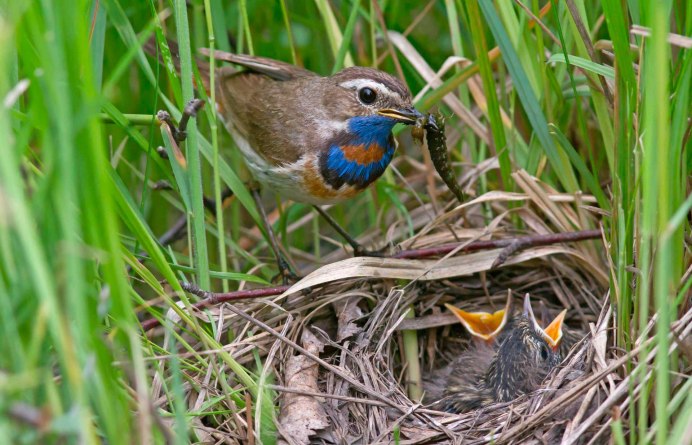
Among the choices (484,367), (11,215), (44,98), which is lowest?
(484,367)

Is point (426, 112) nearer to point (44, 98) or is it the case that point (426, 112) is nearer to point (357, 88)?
point (357, 88)

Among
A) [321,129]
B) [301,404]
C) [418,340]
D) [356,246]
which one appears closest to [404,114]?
[321,129]

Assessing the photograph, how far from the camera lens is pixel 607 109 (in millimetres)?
3891

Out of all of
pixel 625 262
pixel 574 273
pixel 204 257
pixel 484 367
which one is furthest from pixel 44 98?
pixel 574 273

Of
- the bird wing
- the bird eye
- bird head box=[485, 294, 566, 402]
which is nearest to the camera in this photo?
bird head box=[485, 294, 566, 402]

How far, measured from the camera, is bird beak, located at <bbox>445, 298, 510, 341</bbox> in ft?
14.4

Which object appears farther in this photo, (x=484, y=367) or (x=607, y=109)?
(x=484, y=367)

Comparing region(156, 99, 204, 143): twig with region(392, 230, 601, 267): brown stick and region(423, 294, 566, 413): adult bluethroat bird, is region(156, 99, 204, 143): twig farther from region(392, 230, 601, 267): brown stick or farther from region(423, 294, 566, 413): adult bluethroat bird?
region(423, 294, 566, 413): adult bluethroat bird

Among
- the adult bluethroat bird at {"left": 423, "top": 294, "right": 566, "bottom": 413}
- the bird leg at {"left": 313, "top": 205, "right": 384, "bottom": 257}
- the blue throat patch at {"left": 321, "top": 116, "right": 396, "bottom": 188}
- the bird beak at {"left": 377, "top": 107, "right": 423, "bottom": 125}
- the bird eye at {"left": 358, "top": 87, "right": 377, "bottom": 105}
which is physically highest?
the bird eye at {"left": 358, "top": 87, "right": 377, "bottom": 105}

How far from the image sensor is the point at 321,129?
14.6ft

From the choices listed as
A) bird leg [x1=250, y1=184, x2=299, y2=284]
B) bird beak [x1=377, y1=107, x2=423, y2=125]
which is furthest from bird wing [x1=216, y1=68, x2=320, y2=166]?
bird beak [x1=377, y1=107, x2=423, y2=125]

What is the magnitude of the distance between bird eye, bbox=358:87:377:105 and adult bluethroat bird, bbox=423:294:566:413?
48.0 inches

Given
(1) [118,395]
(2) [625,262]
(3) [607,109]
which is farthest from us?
(3) [607,109]

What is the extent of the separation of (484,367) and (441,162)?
1.06 m
